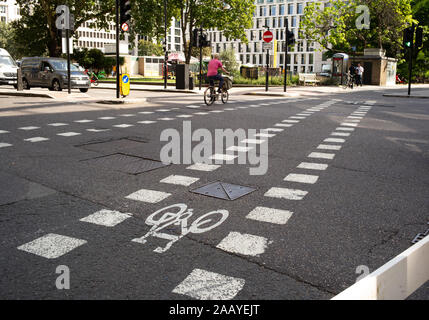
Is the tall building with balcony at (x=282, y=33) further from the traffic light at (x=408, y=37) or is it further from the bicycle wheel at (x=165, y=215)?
the bicycle wheel at (x=165, y=215)

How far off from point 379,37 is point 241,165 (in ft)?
159

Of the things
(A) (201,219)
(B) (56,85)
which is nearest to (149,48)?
(B) (56,85)

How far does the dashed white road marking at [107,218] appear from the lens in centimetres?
419

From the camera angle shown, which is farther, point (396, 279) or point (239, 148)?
point (239, 148)

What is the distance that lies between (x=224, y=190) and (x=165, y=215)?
3.87ft

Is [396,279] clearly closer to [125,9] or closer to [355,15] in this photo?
[125,9]

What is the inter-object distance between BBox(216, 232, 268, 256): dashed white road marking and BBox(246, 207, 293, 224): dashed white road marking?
47cm

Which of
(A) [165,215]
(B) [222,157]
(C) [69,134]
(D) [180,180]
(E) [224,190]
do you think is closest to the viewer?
(A) [165,215]

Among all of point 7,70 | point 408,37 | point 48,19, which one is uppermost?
point 48,19

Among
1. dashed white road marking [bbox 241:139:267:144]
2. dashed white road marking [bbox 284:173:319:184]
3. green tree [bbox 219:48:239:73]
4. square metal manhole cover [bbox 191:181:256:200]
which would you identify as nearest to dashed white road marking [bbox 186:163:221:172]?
square metal manhole cover [bbox 191:181:256:200]

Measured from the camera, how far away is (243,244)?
3.75 meters

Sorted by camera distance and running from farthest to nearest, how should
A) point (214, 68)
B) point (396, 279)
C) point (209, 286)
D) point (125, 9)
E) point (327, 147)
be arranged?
1. point (214, 68)
2. point (125, 9)
3. point (327, 147)
4. point (209, 286)
5. point (396, 279)
